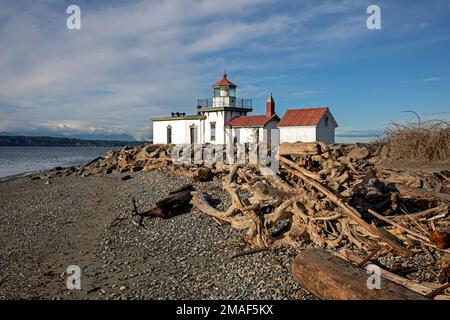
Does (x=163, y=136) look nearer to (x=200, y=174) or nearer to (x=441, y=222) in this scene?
(x=200, y=174)

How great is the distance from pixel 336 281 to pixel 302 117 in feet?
94.7

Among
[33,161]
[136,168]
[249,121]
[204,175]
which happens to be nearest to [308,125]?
[249,121]

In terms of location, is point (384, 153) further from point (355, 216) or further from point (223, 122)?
point (223, 122)

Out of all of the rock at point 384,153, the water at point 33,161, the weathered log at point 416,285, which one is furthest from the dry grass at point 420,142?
the water at point 33,161

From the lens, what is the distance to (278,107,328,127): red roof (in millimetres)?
32094

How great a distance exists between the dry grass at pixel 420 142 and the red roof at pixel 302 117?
15.9m

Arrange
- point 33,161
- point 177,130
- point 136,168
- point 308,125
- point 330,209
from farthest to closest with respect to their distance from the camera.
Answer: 1. point 33,161
2. point 177,130
3. point 308,125
4. point 136,168
5. point 330,209

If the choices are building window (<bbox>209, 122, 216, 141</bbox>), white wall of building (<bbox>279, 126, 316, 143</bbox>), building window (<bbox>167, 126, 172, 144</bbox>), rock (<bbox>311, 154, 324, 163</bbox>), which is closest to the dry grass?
rock (<bbox>311, 154, 324, 163</bbox>)

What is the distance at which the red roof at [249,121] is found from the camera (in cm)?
3494

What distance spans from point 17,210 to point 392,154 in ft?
54.6

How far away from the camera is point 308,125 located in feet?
105

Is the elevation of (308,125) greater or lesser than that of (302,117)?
lesser

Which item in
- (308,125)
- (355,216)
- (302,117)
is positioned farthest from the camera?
(302,117)
